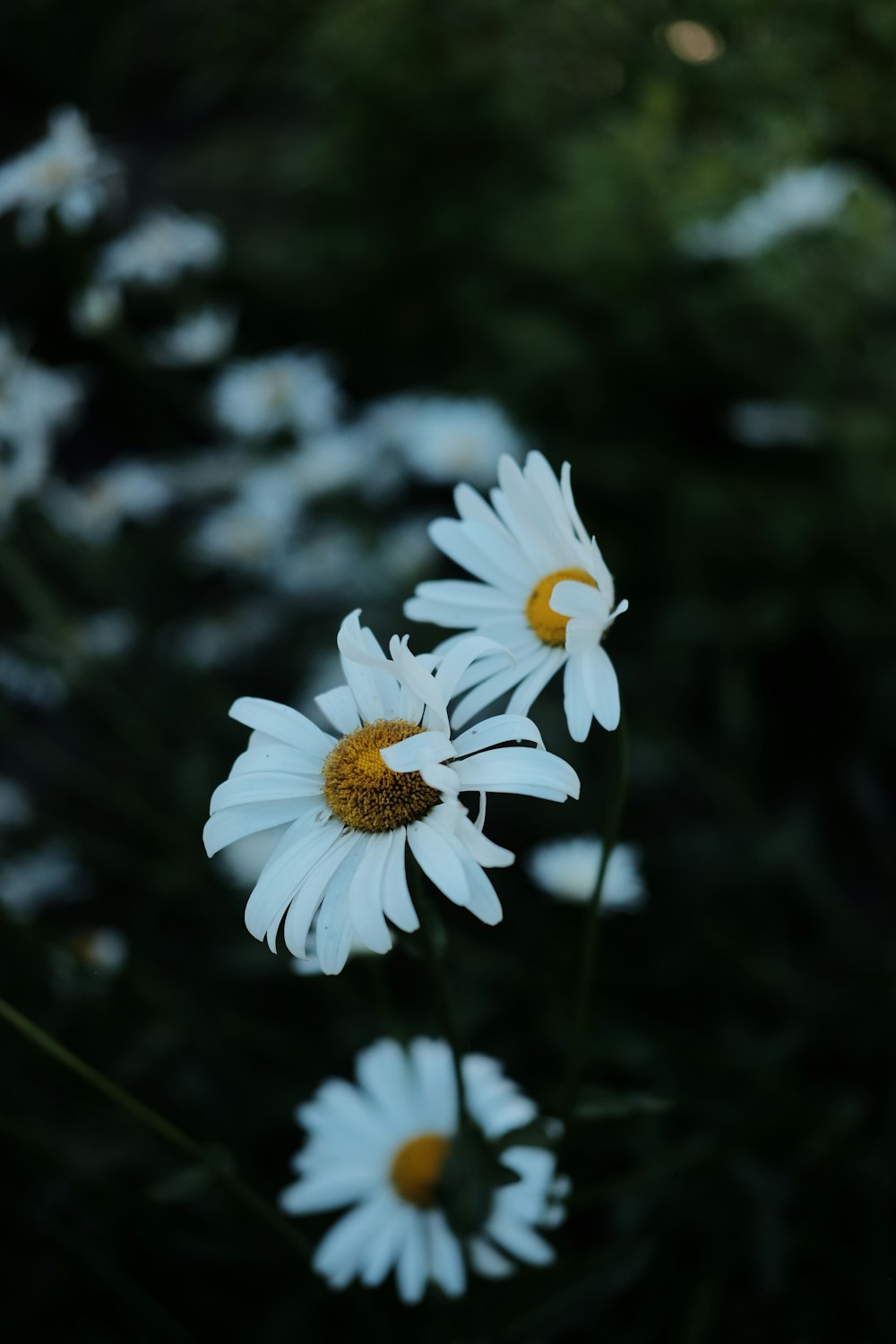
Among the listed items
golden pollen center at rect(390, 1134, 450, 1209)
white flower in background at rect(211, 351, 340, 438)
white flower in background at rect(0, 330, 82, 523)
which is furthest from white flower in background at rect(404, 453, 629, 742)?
white flower in background at rect(211, 351, 340, 438)

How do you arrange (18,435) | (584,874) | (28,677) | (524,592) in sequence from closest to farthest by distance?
1. (524,592)
2. (584,874)
3. (18,435)
4. (28,677)

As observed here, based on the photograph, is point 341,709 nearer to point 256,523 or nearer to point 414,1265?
point 414,1265

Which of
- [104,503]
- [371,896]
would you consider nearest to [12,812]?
[104,503]

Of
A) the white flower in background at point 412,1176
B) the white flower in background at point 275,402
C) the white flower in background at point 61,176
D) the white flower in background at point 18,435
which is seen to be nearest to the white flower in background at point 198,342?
the white flower in background at point 275,402

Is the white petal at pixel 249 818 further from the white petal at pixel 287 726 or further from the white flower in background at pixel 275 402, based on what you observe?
the white flower in background at pixel 275 402

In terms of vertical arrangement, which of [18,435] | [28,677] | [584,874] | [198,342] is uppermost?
[198,342]
